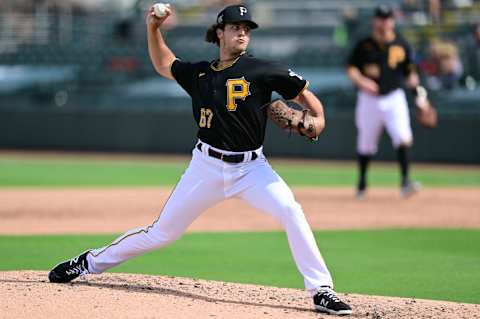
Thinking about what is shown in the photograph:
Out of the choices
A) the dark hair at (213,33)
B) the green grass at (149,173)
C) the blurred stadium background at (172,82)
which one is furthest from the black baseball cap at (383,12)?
the dark hair at (213,33)

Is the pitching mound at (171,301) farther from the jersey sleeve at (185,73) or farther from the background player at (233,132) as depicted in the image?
the jersey sleeve at (185,73)

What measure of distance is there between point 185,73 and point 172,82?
17.6 metres

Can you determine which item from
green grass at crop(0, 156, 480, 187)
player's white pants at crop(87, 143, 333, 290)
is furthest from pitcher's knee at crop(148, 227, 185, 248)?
green grass at crop(0, 156, 480, 187)

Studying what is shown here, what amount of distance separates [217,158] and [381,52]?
7825 mm

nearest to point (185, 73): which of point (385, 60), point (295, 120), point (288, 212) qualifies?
point (295, 120)

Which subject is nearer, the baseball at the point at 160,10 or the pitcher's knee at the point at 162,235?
the pitcher's knee at the point at 162,235

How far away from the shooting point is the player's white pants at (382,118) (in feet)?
44.5

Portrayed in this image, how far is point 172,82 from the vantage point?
2408 centimetres

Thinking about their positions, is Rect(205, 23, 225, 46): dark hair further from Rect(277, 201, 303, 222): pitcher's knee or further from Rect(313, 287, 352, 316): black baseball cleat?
Rect(313, 287, 352, 316): black baseball cleat

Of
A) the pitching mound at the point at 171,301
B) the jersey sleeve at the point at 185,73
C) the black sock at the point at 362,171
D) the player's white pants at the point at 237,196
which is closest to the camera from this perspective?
the pitching mound at the point at 171,301

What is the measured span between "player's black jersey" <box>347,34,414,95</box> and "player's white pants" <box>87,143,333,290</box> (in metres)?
7.47

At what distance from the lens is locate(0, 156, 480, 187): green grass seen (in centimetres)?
1670

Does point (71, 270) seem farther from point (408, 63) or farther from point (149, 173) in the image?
point (149, 173)

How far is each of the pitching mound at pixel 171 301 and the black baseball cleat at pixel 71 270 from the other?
0.06 m
